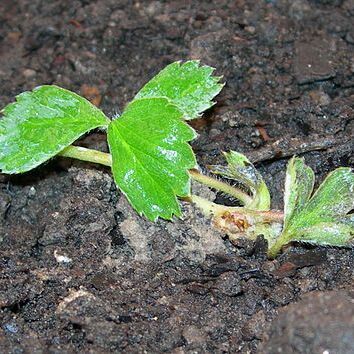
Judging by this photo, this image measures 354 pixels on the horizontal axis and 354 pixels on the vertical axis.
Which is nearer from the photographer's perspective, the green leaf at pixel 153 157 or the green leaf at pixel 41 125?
the green leaf at pixel 153 157

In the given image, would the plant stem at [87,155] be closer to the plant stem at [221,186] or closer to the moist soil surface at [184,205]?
the moist soil surface at [184,205]

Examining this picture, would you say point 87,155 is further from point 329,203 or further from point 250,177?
point 329,203

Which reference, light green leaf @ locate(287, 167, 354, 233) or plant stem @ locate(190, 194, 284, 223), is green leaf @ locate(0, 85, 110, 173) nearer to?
plant stem @ locate(190, 194, 284, 223)


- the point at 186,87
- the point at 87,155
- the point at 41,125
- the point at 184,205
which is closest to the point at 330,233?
the point at 184,205

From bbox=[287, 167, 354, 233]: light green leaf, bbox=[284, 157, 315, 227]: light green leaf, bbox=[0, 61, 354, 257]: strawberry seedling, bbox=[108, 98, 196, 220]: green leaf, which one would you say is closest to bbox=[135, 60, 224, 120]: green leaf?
bbox=[0, 61, 354, 257]: strawberry seedling

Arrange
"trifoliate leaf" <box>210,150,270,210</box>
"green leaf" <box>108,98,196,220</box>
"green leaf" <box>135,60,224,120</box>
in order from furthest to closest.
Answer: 1. "green leaf" <box>135,60,224,120</box>
2. "trifoliate leaf" <box>210,150,270,210</box>
3. "green leaf" <box>108,98,196,220</box>

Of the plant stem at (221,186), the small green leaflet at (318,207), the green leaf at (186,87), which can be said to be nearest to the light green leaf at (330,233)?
the small green leaflet at (318,207)

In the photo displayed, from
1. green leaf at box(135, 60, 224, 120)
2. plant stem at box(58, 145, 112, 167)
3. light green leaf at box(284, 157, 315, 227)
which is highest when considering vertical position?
green leaf at box(135, 60, 224, 120)
